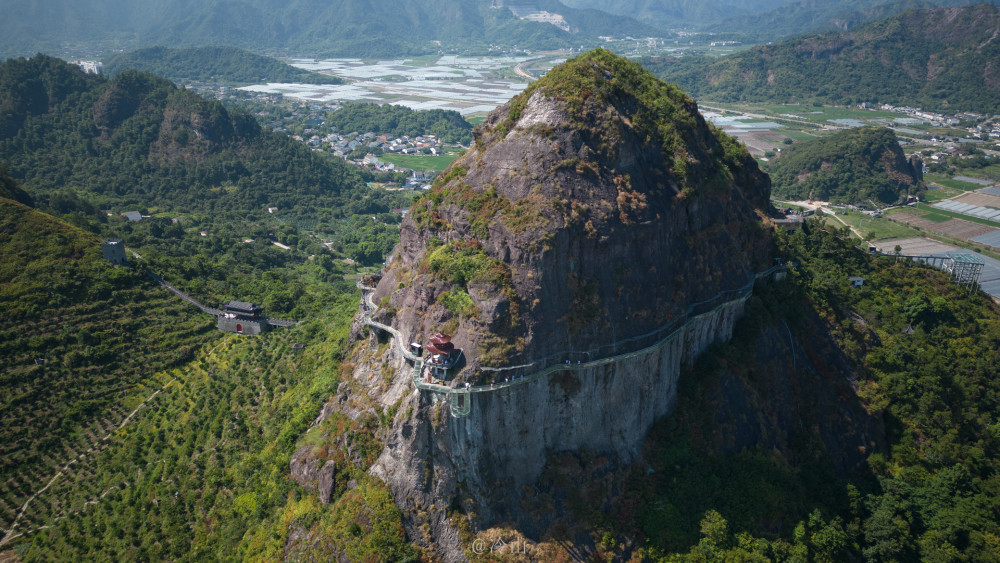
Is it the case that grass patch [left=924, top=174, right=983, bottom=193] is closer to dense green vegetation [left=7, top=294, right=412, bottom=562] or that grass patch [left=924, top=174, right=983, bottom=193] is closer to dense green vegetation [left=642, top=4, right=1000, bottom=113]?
dense green vegetation [left=642, top=4, right=1000, bottom=113]

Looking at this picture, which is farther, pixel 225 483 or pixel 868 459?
pixel 225 483

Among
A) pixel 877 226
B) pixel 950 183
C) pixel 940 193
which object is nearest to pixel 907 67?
pixel 950 183

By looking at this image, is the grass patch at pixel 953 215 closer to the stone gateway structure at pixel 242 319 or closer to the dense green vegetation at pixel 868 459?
the dense green vegetation at pixel 868 459

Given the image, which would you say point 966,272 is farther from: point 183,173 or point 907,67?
point 907,67

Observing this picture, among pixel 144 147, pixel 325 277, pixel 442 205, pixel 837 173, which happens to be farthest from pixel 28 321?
pixel 837 173

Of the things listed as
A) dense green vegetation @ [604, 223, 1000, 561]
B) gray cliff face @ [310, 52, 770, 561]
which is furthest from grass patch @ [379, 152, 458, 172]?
gray cliff face @ [310, 52, 770, 561]

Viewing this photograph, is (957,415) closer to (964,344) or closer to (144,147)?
(964,344)
